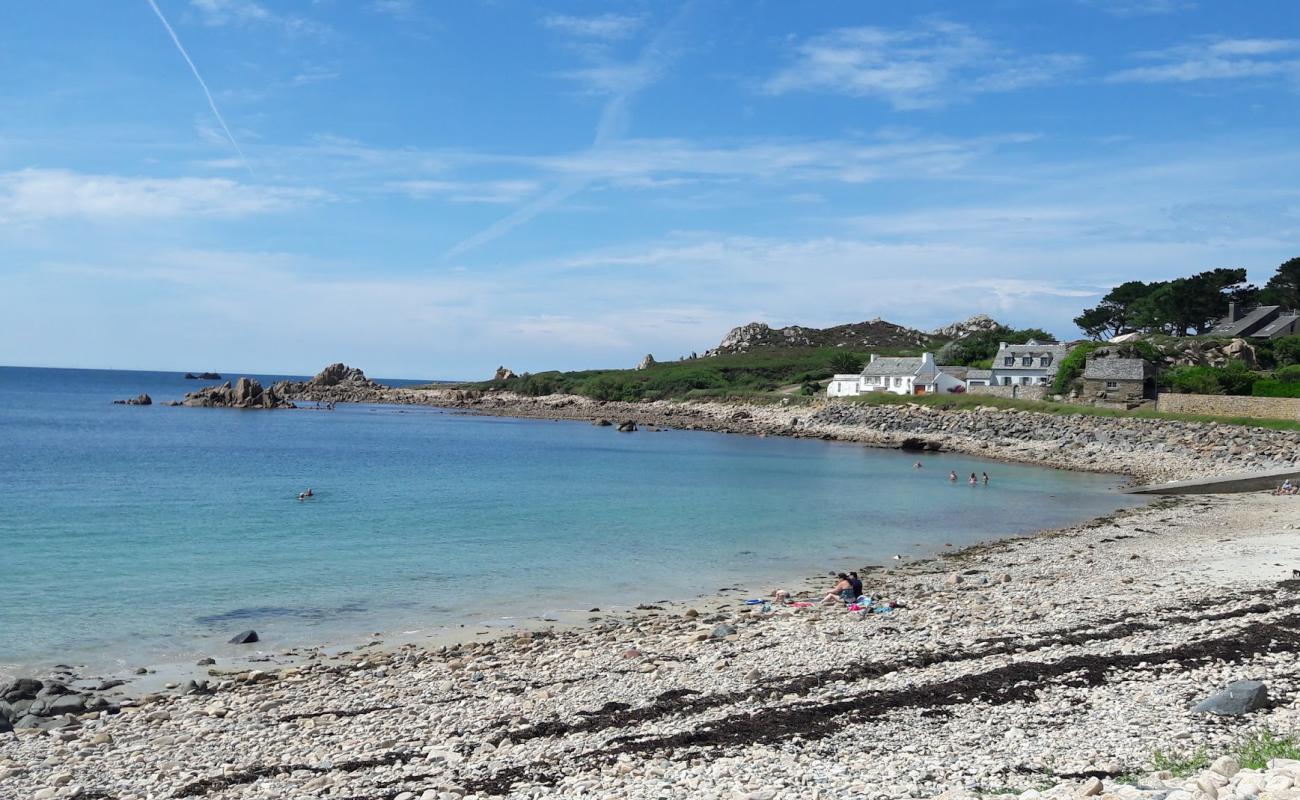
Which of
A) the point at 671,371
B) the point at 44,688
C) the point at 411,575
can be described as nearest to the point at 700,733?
the point at 44,688

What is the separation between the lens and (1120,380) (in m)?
70.5

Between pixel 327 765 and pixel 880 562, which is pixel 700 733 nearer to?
pixel 327 765

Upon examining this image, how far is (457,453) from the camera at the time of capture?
61688 millimetres

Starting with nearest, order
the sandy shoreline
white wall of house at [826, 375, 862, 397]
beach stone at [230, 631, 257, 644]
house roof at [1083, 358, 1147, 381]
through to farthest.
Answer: the sandy shoreline
beach stone at [230, 631, 257, 644]
house roof at [1083, 358, 1147, 381]
white wall of house at [826, 375, 862, 397]

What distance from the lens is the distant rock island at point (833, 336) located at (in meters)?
171

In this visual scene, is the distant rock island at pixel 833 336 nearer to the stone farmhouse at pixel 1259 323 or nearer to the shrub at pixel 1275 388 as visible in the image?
the stone farmhouse at pixel 1259 323

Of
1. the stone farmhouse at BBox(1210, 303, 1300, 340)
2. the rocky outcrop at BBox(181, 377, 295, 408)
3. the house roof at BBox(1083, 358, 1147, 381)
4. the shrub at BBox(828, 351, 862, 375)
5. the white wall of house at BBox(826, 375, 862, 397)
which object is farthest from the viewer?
the rocky outcrop at BBox(181, 377, 295, 408)

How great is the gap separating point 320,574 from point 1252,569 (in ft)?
70.5

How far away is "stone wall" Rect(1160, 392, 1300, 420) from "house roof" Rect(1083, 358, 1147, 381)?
7.11m

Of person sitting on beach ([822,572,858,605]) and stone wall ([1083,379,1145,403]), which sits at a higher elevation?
stone wall ([1083,379,1145,403])

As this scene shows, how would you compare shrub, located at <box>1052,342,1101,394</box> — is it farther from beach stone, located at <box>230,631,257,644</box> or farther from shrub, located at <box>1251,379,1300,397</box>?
beach stone, located at <box>230,631,257,644</box>

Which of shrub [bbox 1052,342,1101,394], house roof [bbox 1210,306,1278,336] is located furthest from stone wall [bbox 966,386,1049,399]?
house roof [bbox 1210,306,1278,336]

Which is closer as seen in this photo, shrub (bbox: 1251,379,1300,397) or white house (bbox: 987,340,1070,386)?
shrub (bbox: 1251,379,1300,397)

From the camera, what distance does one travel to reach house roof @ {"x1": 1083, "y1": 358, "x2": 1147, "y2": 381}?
229ft
